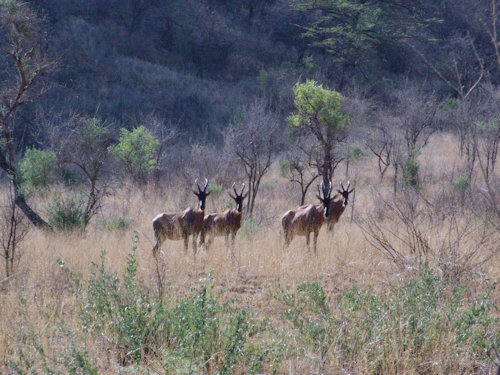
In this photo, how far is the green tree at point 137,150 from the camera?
56.7ft

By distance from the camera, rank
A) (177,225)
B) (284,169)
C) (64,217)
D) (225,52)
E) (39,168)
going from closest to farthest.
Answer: (177,225), (64,217), (39,168), (284,169), (225,52)

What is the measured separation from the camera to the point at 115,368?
3871 mm

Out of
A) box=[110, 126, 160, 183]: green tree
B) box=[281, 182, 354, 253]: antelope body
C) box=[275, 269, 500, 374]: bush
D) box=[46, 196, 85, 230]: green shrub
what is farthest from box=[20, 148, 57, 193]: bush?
box=[275, 269, 500, 374]: bush

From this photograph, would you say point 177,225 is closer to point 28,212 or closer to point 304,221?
point 304,221

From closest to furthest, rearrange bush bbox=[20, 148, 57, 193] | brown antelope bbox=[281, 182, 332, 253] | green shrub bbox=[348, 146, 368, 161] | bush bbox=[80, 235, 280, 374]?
bush bbox=[80, 235, 280, 374]
brown antelope bbox=[281, 182, 332, 253]
bush bbox=[20, 148, 57, 193]
green shrub bbox=[348, 146, 368, 161]

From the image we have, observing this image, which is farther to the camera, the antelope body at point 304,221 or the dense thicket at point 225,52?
the dense thicket at point 225,52

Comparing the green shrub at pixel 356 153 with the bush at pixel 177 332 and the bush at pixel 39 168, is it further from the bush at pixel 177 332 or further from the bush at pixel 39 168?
the bush at pixel 177 332

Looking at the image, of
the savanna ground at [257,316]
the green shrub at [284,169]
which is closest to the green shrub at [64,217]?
the savanna ground at [257,316]

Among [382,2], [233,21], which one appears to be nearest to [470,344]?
[382,2]

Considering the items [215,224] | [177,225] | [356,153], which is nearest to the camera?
[177,225]

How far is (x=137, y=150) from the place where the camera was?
17.5m

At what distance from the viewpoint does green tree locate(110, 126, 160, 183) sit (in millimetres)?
17297

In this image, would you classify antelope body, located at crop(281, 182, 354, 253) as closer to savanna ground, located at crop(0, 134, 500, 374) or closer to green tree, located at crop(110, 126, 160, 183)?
savanna ground, located at crop(0, 134, 500, 374)

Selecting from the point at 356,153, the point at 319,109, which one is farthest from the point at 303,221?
the point at 356,153
